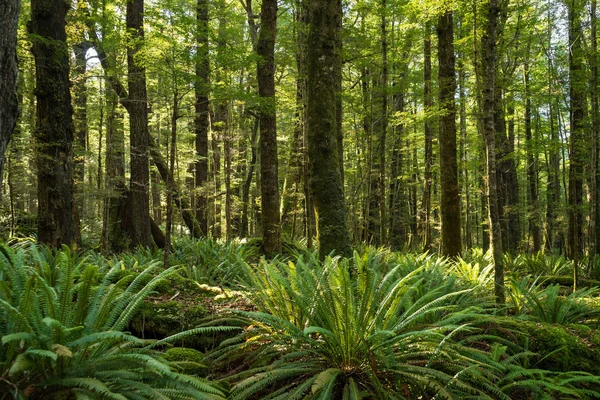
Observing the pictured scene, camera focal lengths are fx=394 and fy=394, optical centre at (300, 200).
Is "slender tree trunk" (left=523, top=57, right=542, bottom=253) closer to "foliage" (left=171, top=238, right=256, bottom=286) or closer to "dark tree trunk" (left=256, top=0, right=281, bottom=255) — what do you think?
"dark tree trunk" (left=256, top=0, right=281, bottom=255)

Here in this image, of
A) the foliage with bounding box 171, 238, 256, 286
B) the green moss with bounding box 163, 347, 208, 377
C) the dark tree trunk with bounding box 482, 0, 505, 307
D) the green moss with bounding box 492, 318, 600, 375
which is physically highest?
the dark tree trunk with bounding box 482, 0, 505, 307

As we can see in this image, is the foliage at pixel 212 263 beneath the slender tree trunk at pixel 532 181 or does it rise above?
beneath

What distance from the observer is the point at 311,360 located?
110 inches

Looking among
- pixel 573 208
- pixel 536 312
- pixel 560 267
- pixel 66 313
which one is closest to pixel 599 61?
pixel 573 208

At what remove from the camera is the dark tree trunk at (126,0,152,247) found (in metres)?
10.0

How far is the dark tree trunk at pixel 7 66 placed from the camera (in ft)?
8.78

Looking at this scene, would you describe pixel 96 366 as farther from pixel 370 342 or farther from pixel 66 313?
pixel 370 342

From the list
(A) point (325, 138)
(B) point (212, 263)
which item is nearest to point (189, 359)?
(A) point (325, 138)

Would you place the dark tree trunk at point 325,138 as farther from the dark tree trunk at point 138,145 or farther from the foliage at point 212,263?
the dark tree trunk at point 138,145

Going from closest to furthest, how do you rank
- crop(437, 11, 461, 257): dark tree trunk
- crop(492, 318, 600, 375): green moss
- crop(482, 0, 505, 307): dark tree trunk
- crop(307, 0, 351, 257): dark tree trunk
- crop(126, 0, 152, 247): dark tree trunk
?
crop(492, 318, 600, 375): green moss < crop(482, 0, 505, 307): dark tree trunk < crop(307, 0, 351, 257): dark tree trunk < crop(437, 11, 461, 257): dark tree trunk < crop(126, 0, 152, 247): dark tree trunk

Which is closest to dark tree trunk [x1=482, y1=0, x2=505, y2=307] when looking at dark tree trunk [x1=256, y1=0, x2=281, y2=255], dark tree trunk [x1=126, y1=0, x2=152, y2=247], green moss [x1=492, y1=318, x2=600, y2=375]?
green moss [x1=492, y1=318, x2=600, y2=375]

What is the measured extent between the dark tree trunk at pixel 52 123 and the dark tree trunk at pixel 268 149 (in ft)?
12.8

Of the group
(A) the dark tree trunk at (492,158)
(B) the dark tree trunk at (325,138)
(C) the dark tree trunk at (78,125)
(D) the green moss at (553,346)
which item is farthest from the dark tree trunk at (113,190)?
(D) the green moss at (553,346)

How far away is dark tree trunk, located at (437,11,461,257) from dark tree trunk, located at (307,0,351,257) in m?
4.30
